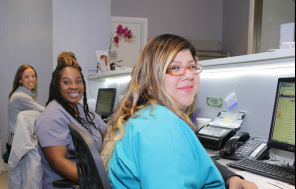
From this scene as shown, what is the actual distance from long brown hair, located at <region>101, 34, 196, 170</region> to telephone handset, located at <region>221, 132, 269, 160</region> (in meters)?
0.59

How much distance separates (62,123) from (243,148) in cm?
95

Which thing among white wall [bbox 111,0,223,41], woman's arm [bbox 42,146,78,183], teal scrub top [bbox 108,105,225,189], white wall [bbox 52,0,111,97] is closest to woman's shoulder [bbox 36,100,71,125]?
woman's arm [bbox 42,146,78,183]

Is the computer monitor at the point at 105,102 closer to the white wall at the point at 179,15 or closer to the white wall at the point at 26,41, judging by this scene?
the white wall at the point at 26,41

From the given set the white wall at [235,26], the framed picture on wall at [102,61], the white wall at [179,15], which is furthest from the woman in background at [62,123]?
the white wall at [179,15]

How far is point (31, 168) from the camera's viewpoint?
1434 millimetres

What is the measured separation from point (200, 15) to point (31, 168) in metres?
4.65

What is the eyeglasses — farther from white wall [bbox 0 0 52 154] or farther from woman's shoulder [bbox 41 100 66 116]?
white wall [bbox 0 0 52 154]

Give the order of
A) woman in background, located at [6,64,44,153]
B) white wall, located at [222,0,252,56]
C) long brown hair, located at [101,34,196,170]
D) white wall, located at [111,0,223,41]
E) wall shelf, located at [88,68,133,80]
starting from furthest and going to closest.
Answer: white wall, located at [111,0,223,41], white wall, located at [222,0,252,56], woman in background, located at [6,64,44,153], wall shelf, located at [88,68,133,80], long brown hair, located at [101,34,196,170]

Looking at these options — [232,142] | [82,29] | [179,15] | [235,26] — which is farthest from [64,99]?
[179,15]

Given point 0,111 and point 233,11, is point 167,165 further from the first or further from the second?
point 233,11

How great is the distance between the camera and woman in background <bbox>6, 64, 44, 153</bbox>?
10.2ft

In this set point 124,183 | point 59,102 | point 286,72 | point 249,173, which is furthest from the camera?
point 59,102

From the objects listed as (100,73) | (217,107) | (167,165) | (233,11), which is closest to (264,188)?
(167,165)

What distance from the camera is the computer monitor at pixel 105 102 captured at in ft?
9.77
